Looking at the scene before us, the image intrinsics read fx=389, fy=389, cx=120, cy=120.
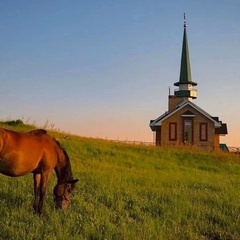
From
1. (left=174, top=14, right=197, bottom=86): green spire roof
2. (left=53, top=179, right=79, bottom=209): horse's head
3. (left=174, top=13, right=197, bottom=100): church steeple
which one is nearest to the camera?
(left=53, top=179, right=79, bottom=209): horse's head

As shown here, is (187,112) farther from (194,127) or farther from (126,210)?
(126,210)

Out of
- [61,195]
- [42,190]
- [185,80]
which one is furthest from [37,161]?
[185,80]

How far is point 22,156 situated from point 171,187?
6.21 metres

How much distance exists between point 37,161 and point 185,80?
4839 cm

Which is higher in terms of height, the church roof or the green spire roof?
the green spire roof

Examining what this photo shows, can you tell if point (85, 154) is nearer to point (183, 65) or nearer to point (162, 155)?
point (162, 155)

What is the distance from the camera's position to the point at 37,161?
7.77 meters

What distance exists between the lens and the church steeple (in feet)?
174

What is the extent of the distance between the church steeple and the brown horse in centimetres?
4507

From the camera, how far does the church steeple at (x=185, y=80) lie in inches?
2092

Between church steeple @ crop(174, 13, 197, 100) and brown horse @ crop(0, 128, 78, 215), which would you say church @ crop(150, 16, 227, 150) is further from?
brown horse @ crop(0, 128, 78, 215)

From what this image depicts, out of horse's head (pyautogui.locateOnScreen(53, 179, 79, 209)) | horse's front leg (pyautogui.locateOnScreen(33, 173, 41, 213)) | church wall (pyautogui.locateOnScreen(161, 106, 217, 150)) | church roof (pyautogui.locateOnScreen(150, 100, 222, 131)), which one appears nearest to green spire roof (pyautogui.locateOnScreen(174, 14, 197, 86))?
church roof (pyautogui.locateOnScreen(150, 100, 222, 131))

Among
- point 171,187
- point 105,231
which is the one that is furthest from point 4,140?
point 171,187

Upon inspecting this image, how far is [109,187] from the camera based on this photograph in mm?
10695
